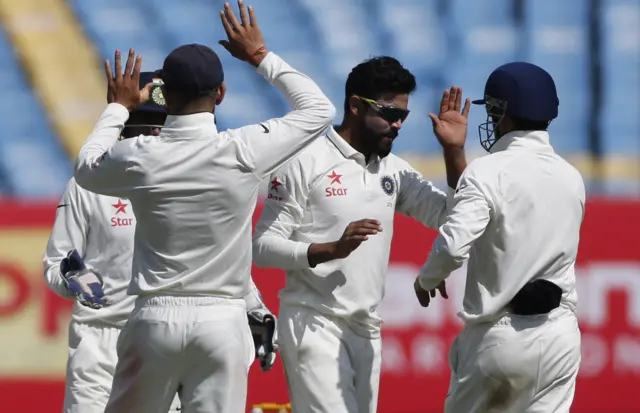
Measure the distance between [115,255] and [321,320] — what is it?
921 millimetres

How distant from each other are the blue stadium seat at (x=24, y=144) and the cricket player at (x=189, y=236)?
219 inches

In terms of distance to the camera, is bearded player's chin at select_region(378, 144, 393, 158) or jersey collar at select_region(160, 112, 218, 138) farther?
bearded player's chin at select_region(378, 144, 393, 158)

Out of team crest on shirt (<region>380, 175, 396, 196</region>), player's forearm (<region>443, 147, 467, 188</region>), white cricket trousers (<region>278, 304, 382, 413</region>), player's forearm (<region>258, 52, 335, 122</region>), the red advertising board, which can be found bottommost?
the red advertising board

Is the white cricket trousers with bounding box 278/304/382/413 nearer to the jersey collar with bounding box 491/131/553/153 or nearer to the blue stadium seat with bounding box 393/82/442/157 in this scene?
the jersey collar with bounding box 491/131/553/153

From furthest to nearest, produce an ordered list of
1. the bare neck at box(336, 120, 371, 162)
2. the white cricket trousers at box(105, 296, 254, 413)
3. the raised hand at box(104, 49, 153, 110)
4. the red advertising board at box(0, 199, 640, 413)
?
the red advertising board at box(0, 199, 640, 413)
the bare neck at box(336, 120, 371, 162)
the raised hand at box(104, 49, 153, 110)
the white cricket trousers at box(105, 296, 254, 413)

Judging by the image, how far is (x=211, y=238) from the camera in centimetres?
435

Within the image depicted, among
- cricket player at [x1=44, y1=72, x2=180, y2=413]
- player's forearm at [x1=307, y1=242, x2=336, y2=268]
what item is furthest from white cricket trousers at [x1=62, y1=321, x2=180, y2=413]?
player's forearm at [x1=307, y1=242, x2=336, y2=268]

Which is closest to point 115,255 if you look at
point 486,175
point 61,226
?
point 61,226

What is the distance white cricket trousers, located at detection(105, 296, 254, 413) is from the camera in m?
4.28

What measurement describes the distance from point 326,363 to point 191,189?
1214mm

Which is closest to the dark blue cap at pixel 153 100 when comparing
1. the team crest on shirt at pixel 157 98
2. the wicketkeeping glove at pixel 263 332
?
the team crest on shirt at pixel 157 98

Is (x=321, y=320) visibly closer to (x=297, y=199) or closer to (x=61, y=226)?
(x=297, y=199)

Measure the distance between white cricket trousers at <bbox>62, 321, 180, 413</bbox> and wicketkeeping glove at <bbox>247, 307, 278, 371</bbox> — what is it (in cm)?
46

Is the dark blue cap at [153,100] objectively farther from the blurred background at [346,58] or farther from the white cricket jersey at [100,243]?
the blurred background at [346,58]
